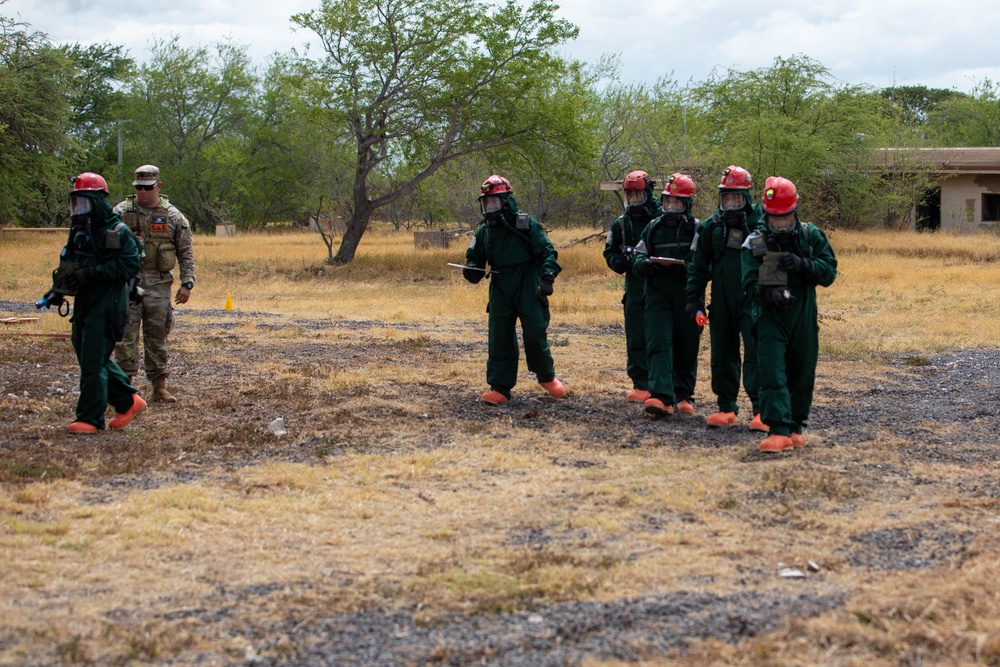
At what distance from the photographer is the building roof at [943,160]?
33.6 meters

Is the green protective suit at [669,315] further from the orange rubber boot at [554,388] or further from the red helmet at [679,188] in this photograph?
the orange rubber boot at [554,388]

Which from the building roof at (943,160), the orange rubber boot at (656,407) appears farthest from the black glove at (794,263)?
the building roof at (943,160)

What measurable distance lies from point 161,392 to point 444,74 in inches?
760

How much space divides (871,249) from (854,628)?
2603cm

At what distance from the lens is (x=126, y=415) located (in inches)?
327

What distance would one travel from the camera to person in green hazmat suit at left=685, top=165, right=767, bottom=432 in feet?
27.2

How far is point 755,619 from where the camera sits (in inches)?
169

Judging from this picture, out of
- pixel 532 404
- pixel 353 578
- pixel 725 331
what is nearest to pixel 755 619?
pixel 353 578

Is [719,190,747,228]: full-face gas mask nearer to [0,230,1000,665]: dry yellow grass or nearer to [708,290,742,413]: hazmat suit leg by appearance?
[708,290,742,413]: hazmat suit leg

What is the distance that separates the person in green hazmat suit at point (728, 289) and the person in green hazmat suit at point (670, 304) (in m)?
0.32

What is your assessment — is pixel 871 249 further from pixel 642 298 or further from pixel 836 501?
pixel 836 501

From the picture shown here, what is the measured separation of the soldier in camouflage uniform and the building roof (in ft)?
92.4

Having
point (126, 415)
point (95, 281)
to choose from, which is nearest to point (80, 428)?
point (126, 415)

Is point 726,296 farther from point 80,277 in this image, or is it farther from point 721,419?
point 80,277
